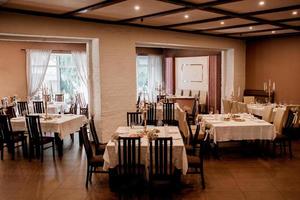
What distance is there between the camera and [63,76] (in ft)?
38.2

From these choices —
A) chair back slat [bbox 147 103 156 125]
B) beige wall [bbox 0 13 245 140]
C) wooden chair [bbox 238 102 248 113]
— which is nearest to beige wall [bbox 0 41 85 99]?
beige wall [bbox 0 13 245 140]

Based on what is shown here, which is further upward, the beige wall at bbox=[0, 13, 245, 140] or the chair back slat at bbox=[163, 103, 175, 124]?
the beige wall at bbox=[0, 13, 245, 140]

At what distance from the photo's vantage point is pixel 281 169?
220 inches

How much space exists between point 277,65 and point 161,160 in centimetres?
803

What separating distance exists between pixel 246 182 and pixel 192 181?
89 cm

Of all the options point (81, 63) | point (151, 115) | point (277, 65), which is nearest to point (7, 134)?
point (151, 115)

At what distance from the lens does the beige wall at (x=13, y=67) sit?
9.81 metres

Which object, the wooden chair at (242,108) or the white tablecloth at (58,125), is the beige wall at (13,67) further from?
the wooden chair at (242,108)

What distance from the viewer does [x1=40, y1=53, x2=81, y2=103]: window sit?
1128 cm

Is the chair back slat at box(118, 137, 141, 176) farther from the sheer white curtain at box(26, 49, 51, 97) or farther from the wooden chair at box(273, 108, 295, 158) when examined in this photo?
the sheer white curtain at box(26, 49, 51, 97)

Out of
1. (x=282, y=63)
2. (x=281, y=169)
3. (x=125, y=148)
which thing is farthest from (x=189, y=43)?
(x=125, y=148)

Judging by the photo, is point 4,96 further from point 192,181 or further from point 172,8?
point 192,181

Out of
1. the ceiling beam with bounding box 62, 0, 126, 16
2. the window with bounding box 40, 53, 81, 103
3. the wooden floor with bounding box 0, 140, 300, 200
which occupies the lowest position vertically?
the wooden floor with bounding box 0, 140, 300, 200

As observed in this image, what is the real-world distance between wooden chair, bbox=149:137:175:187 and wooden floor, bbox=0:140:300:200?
0.42 meters
